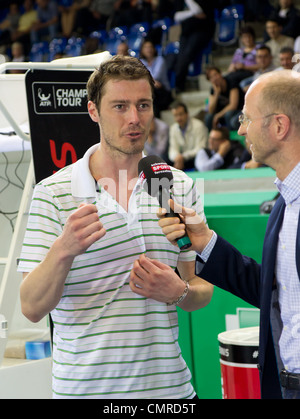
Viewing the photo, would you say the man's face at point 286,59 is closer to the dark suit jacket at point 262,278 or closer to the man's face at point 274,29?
the man's face at point 274,29

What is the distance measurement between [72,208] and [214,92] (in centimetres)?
712

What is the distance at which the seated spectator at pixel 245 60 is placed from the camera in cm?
863

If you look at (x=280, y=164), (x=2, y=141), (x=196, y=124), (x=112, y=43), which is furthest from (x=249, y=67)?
(x=280, y=164)

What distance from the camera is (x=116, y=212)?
2094 millimetres

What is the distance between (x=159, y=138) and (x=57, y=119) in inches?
244

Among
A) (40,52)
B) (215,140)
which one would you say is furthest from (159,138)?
(40,52)

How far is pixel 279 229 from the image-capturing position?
199cm

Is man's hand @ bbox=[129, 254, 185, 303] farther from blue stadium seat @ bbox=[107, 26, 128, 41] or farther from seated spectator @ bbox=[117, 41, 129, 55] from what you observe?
blue stadium seat @ bbox=[107, 26, 128, 41]

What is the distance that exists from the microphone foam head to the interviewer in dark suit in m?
0.10

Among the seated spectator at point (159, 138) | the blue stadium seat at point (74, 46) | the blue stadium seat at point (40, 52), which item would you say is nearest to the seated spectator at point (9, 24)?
the blue stadium seat at point (40, 52)

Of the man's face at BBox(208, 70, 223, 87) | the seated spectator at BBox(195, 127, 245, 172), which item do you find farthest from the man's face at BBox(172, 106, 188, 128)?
the seated spectator at BBox(195, 127, 245, 172)

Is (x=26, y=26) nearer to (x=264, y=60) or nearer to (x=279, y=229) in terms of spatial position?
(x=264, y=60)

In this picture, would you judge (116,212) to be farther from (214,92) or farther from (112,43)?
(112,43)

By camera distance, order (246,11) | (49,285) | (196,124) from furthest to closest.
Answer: (246,11)
(196,124)
(49,285)
